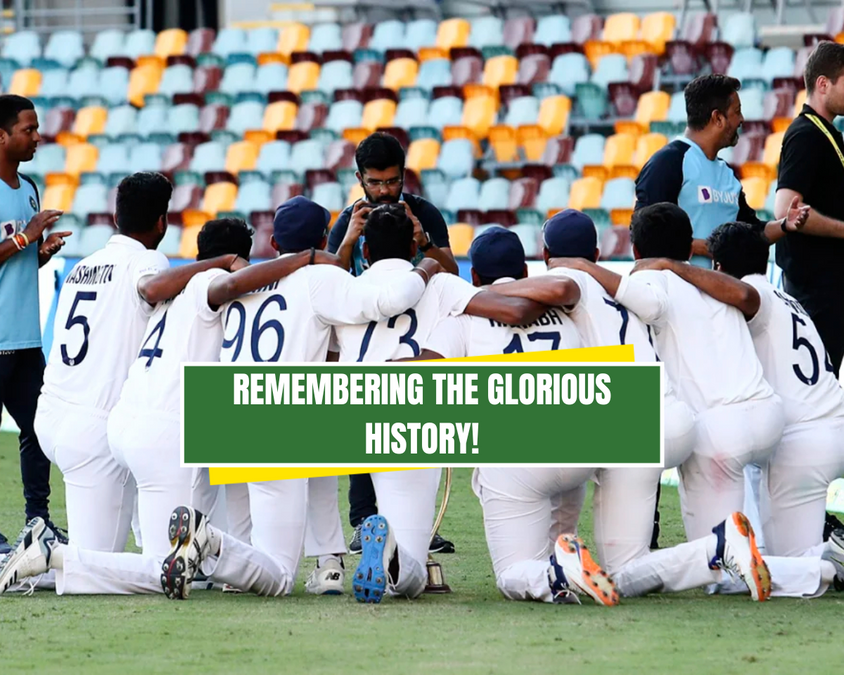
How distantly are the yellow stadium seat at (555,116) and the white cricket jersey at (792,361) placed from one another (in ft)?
36.8

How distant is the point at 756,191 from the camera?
46.0ft

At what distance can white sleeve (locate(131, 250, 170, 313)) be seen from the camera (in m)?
5.79

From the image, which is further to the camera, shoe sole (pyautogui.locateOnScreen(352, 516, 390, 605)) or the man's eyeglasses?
the man's eyeglasses

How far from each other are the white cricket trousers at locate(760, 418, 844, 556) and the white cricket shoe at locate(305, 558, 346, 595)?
1705 mm

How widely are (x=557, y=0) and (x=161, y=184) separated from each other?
47.4ft

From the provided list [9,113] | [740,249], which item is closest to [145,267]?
[9,113]

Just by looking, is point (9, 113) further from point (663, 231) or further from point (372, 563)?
point (663, 231)

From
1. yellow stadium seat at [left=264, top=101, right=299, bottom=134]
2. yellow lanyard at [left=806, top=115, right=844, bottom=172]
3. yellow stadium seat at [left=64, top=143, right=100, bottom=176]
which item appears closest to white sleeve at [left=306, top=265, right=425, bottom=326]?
yellow lanyard at [left=806, top=115, right=844, bottom=172]

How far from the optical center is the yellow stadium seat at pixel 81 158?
18766 millimetres

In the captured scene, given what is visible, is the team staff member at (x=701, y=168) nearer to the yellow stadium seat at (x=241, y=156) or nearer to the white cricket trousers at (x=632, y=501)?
the white cricket trousers at (x=632, y=501)

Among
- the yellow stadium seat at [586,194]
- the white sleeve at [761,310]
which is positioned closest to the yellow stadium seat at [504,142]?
the yellow stadium seat at [586,194]

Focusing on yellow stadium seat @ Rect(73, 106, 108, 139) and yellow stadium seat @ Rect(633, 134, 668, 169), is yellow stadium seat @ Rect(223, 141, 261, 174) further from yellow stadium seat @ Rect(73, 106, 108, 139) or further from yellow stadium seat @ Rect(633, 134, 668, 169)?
yellow stadium seat @ Rect(633, 134, 668, 169)

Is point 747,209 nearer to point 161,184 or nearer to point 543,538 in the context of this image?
point 543,538

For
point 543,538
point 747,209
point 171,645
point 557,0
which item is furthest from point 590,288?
point 557,0
